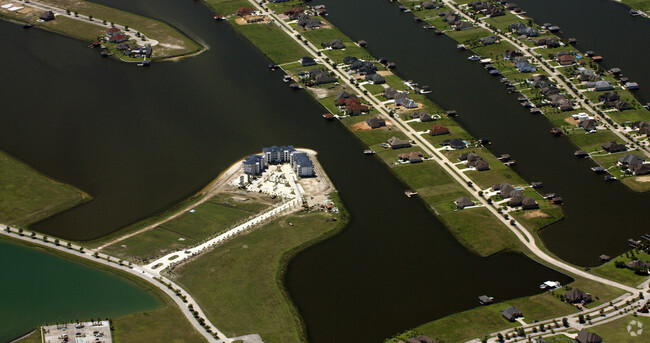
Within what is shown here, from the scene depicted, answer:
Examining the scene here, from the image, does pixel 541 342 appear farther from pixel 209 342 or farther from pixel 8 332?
pixel 8 332

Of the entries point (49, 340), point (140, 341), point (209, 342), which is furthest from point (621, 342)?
point (49, 340)

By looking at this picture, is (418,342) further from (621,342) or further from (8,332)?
(8,332)

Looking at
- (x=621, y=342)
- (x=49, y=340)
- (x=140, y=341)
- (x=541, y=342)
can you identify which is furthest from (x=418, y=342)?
(x=49, y=340)

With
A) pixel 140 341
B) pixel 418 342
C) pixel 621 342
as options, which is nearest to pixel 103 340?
pixel 140 341

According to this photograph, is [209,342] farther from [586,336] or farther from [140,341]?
[586,336]

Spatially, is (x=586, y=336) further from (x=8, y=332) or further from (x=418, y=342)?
(x=8, y=332)
